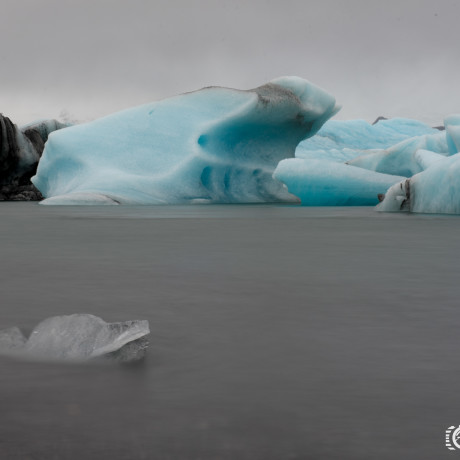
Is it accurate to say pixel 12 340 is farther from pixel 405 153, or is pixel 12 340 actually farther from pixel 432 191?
pixel 405 153

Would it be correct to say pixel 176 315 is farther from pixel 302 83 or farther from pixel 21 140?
pixel 21 140

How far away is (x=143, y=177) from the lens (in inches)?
656

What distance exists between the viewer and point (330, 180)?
15281 millimetres

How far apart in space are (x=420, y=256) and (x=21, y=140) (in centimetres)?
2048

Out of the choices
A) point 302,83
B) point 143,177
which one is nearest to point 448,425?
point 143,177

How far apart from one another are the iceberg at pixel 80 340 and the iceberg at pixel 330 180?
43.7ft

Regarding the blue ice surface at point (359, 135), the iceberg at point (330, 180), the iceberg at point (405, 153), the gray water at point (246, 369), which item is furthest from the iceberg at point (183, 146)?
the blue ice surface at point (359, 135)

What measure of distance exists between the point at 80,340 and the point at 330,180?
45.3 ft

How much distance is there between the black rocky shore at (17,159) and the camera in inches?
886

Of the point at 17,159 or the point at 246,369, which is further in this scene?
the point at 17,159

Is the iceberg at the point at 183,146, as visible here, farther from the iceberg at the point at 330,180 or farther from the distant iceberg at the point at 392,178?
the iceberg at the point at 330,180

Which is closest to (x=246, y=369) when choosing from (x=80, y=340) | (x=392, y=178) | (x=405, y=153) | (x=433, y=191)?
(x=80, y=340)

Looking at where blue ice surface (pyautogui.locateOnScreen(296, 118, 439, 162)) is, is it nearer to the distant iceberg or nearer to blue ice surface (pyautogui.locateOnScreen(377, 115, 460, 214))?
the distant iceberg

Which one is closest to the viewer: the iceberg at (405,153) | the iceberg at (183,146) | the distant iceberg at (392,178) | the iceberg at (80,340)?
the iceberg at (80,340)
